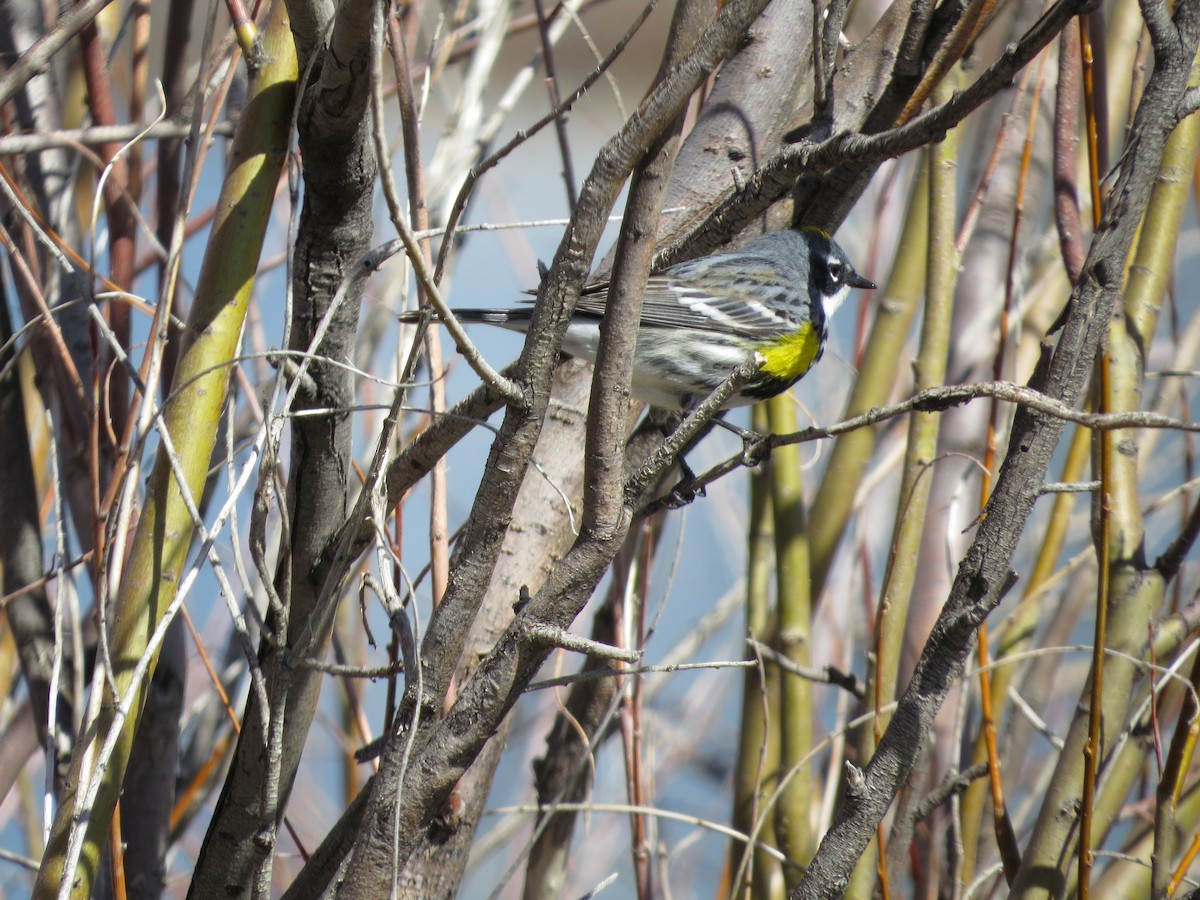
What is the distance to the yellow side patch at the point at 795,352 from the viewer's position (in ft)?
8.83

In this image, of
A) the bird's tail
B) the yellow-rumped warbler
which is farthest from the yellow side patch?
the bird's tail

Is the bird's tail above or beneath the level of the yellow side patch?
above

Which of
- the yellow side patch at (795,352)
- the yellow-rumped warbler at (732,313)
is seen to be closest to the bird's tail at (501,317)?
the yellow-rumped warbler at (732,313)

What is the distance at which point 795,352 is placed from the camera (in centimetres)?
281

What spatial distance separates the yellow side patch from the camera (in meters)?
2.69

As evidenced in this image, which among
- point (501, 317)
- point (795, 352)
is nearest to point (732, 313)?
point (795, 352)

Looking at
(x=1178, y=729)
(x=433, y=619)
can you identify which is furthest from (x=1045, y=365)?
(x=433, y=619)

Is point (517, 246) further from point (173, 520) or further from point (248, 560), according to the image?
point (173, 520)

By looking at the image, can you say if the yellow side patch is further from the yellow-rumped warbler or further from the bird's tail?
the bird's tail

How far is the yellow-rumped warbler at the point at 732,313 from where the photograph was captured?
2.64 meters

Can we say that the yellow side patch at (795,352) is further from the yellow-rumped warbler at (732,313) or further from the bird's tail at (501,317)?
the bird's tail at (501,317)

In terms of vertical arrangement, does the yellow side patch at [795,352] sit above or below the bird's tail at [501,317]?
below

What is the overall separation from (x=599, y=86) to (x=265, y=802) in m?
6.18

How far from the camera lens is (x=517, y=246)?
331 centimetres
